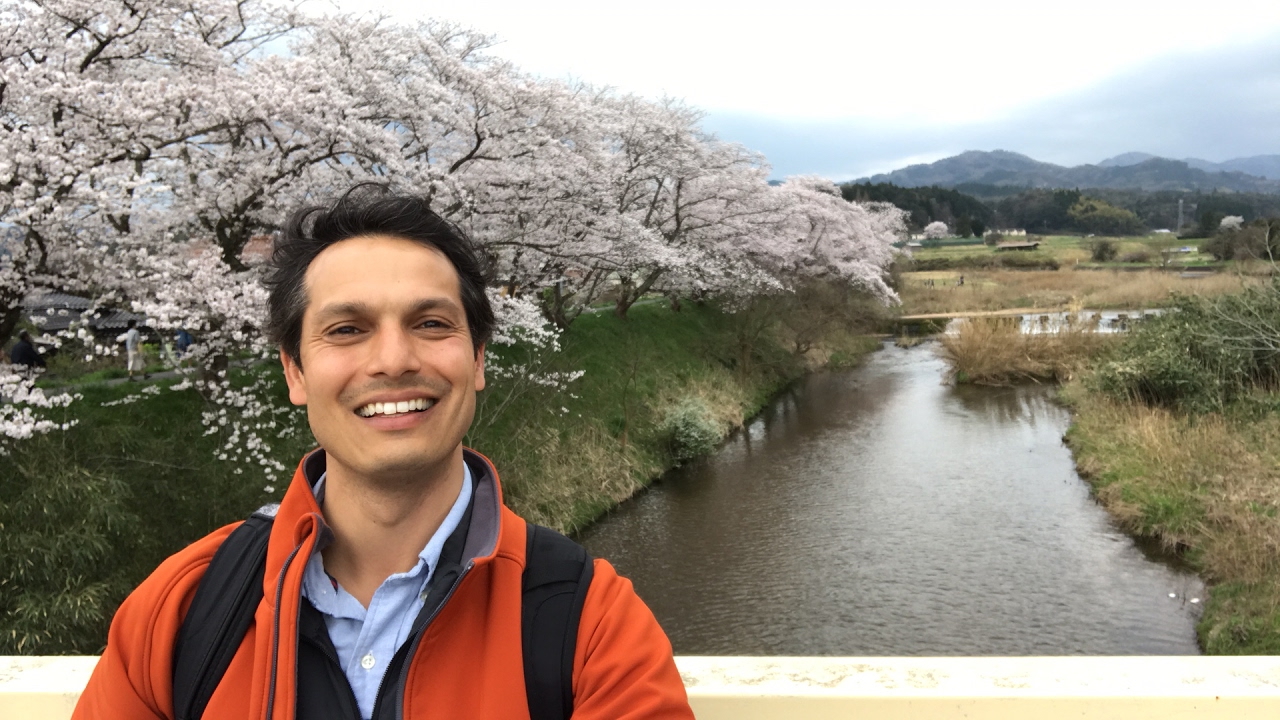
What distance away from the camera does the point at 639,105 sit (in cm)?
1711

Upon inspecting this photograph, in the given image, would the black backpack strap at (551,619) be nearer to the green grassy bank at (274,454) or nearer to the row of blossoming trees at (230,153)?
the row of blossoming trees at (230,153)

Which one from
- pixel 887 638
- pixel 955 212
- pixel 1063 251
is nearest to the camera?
pixel 887 638

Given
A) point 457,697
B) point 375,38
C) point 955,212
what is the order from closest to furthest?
point 457,697 → point 375,38 → point 955,212

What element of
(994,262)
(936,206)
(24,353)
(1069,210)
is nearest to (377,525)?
(24,353)

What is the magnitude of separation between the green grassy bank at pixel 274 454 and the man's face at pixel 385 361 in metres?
5.49

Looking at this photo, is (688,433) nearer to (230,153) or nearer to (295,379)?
(230,153)

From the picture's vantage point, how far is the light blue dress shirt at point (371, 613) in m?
1.26

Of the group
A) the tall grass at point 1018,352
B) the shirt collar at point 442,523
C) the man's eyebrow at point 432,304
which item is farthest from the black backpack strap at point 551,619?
the tall grass at point 1018,352

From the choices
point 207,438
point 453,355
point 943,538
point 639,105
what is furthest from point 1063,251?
point 453,355

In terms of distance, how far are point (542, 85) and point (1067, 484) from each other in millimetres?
9712

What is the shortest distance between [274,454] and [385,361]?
25.7 ft

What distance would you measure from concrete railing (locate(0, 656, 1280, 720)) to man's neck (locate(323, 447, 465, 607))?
0.56m

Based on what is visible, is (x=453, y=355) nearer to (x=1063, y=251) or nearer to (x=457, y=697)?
(x=457, y=697)

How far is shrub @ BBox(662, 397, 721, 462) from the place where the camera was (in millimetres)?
14102
